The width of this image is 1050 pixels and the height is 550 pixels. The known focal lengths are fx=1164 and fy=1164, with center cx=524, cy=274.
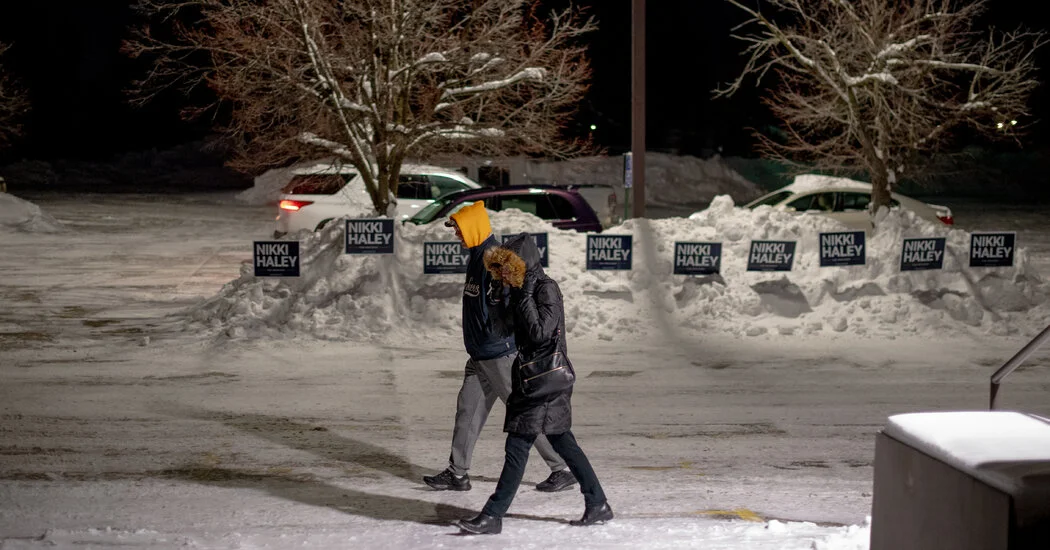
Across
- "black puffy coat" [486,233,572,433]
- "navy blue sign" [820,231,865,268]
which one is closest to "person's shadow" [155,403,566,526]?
"black puffy coat" [486,233,572,433]

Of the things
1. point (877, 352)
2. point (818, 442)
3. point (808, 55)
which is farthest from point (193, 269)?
point (818, 442)

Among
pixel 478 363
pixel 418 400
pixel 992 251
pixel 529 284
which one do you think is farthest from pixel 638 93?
pixel 529 284

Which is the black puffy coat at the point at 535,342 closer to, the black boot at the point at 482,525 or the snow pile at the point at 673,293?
the black boot at the point at 482,525

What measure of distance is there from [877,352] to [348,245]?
5.87m

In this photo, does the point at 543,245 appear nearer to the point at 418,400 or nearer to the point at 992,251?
the point at 418,400

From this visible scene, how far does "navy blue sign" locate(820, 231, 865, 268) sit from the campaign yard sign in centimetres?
226

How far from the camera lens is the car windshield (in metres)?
17.0

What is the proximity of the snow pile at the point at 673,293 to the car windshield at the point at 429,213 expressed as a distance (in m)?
3.06

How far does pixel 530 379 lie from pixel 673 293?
7606mm

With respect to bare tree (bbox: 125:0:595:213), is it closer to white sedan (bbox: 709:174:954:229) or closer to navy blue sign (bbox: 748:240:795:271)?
navy blue sign (bbox: 748:240:795:271)

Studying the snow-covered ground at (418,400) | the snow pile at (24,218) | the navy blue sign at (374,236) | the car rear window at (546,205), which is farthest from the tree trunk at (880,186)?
the snow pile at (24,218)

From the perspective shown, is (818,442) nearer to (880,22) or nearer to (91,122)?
(880,22)

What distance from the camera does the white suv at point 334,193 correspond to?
64.0 feet

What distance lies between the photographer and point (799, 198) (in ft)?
66.3
